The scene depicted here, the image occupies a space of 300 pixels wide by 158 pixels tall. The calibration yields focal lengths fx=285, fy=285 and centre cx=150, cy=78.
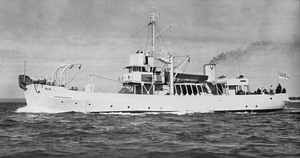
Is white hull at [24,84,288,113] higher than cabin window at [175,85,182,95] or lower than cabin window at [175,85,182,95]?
lower

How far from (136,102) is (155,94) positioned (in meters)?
3.63

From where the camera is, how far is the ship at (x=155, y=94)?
98.4ft

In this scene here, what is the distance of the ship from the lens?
29984 mm

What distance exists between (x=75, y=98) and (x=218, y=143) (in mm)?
21138

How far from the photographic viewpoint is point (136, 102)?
31.6 meters

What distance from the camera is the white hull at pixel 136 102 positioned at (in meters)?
29.8

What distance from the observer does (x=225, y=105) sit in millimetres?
35438

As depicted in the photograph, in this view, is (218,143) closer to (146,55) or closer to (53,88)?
(53,88)

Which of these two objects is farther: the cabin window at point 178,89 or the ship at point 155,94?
the cabin window at point 178,89

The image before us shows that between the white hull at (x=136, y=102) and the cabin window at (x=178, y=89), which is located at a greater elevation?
the cabin window at (x=178, y=89)

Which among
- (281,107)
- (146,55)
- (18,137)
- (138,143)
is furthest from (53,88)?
(281,107)

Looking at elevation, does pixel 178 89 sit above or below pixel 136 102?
above

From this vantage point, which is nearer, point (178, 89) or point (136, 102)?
point (136, 102)

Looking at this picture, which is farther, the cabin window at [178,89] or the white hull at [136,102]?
the cabin window at [178,89]
